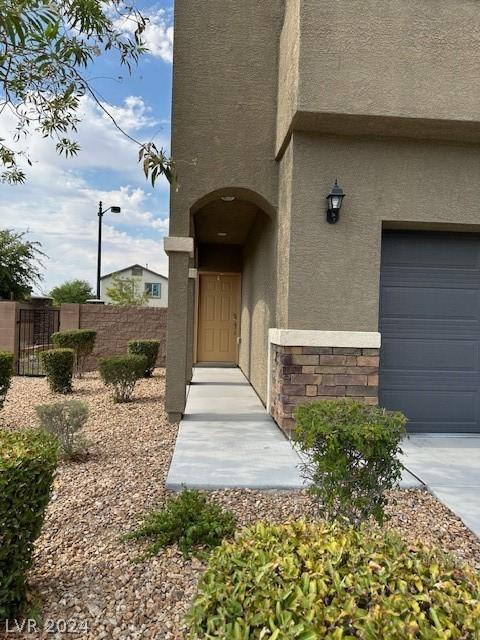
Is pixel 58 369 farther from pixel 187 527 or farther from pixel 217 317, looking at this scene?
pixel 187 527

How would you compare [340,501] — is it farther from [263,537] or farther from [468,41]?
[468,41]

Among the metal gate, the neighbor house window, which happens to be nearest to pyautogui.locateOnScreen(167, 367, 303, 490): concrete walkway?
the metal gate

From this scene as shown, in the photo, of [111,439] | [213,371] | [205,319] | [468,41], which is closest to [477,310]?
[468,41]

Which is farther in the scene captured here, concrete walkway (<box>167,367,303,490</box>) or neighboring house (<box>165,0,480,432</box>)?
neighboring house (<box>165,0,480,432</box>)

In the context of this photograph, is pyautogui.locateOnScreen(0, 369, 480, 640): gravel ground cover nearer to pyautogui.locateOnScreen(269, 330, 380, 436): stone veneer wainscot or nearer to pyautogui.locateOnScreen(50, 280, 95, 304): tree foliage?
pyautogui.locateOnScreen(269, 330, 380, 436): stone veneer wainscot

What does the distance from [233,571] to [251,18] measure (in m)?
6.73

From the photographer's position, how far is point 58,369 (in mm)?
8539

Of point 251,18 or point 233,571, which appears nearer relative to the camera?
point 233,571

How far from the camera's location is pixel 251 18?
6.24 m

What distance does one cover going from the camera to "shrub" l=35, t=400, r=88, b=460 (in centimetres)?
471

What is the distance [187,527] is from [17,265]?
22001 mm

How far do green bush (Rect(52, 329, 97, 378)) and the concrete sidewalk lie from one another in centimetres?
359

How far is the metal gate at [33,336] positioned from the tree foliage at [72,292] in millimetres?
18399

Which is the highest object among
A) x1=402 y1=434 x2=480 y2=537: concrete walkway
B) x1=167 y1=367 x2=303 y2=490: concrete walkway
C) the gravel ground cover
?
x1=167 y1=367 x2=303 y2=490: concrete walkway
